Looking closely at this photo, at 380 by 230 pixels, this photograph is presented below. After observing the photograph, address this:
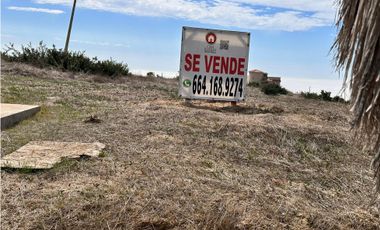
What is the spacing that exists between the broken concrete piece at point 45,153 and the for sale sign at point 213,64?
4263mm

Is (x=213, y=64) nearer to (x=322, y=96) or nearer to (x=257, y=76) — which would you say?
(x=322, y=96)

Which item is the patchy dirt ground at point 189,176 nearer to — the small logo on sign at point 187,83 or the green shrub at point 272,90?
the small logo on sign at point 187,83

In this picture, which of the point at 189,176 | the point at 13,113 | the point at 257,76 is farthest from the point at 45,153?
the point at 257,76

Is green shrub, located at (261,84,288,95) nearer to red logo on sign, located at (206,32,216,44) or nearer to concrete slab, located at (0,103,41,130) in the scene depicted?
red logo on sign, located at (206,32,216,44)

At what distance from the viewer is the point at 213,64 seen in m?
9.45

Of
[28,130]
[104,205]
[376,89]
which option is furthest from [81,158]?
[376,89]

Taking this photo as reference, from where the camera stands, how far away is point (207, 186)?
169 inches

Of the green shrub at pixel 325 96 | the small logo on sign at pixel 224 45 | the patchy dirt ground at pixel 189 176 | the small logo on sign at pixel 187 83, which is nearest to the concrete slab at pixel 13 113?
the patchy dirt ground at pixel 189 176

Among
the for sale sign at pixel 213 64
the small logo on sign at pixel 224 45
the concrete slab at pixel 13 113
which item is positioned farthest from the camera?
the small logo on sign at pixel 224 45

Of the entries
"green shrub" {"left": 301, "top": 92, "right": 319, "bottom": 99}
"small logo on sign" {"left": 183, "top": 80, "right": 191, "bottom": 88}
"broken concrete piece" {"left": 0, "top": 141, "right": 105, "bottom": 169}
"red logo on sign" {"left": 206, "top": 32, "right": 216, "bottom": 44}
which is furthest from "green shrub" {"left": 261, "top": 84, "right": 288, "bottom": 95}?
"broken concrete piece" {"left": 0, "top": 141, "right": 105, "bottom": 169}

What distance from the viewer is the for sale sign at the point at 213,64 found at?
942cm

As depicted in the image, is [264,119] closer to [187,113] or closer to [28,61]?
[187,113]

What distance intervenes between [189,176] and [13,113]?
3286mm

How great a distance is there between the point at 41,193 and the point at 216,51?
618 cm
